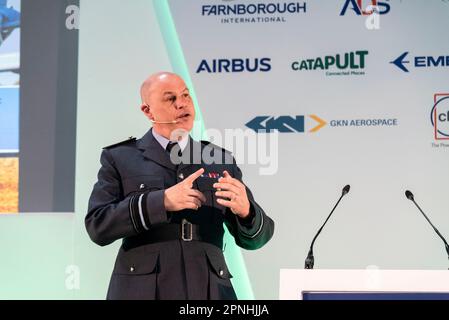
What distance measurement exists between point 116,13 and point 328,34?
1285 mm

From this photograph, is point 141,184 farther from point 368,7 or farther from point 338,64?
point 368,7

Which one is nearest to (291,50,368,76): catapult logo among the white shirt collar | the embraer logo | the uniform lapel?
the embraer logo

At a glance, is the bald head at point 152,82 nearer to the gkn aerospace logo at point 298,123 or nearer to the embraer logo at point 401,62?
the gkn aerospace logo at point 298,123

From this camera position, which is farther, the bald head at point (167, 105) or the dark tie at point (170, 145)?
the bald head at point (167, 105)

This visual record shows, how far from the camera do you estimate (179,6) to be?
4023mm

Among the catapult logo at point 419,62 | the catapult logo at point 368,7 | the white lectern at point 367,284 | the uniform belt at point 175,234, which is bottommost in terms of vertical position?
the white lectern at point 367,284

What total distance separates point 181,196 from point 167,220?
138 millimetres

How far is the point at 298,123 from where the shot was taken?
3.90 m

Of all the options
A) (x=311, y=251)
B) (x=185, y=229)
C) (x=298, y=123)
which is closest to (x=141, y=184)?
(x=185, y=229)

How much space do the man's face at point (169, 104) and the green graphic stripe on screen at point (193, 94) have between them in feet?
1.84

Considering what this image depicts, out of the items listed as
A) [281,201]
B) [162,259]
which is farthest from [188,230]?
[281,201]

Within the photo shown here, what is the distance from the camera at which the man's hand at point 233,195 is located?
271cm

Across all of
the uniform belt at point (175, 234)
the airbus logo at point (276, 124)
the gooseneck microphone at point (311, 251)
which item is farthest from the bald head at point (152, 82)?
the gooseneck microphone at point (311, 251)

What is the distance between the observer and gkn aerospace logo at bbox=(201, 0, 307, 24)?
12.9 feet
